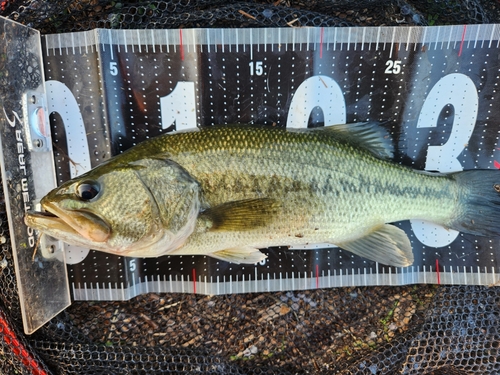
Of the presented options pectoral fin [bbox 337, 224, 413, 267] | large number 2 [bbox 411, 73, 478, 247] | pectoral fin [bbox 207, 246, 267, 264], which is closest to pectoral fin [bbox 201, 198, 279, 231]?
pectoral fin [bbox 207, 246, 267, 264]

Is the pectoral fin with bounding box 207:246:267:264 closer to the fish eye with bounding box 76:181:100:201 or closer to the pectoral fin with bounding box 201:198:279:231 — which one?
the pectoral fin with bounding box 201:198:279:231

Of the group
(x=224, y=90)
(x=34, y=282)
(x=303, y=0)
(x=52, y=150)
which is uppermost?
(x=303, y=0)

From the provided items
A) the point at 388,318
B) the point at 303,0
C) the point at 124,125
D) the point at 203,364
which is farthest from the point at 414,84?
the point at 203,364

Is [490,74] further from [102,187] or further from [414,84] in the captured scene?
[102,187]

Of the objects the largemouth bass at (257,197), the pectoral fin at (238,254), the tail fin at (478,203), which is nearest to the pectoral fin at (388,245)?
the largemouth bass at (257,197)

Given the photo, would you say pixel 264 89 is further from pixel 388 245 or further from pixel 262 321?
pixel 262 321

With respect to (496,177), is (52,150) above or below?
above

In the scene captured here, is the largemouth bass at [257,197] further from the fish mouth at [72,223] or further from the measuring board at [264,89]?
the measuring board at [264,89]
